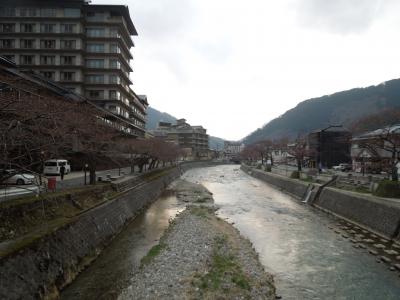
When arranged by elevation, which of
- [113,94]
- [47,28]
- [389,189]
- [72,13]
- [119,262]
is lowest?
[119,262]

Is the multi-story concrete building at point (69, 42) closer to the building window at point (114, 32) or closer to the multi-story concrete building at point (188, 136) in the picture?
the building window at point (114, 32)

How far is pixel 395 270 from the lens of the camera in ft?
48.4

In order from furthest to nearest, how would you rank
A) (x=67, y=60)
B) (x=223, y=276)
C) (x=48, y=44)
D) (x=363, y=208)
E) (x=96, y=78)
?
(x=96, y=78) → (x=67, y=60) → (x=48, y=44) → (x=363, y=208) → (x=223, y=276)

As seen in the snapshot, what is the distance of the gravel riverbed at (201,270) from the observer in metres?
11.4

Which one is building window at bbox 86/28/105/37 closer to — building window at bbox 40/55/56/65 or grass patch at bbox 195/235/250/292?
building window at bbox 40/55/56/65

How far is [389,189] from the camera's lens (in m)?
24.1

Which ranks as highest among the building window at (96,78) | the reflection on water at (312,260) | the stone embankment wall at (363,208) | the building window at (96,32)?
the building window at (96,32)

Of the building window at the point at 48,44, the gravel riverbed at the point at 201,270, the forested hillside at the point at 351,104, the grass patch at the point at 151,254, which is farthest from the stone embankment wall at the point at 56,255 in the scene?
the forested hillside at the point at 351,104

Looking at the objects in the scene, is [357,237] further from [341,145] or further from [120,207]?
[341,145]

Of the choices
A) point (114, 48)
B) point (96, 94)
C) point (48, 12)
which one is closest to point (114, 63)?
point (114, 48)

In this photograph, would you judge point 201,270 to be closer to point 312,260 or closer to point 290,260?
point 290,260

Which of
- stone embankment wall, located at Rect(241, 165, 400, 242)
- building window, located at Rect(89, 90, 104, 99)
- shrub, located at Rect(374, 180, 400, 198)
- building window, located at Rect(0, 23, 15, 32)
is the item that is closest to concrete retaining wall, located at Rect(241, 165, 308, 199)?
stone embankment wall, located at Rect(241, 165, 400, 242)

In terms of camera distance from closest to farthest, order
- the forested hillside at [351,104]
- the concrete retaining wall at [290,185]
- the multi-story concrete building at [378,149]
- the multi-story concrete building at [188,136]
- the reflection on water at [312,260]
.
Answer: the reflection on water at [312,260]
the multi-story concrete building at [378,149]
the concrete retaining wall at [290,185]
the multi-story concrete building at [188,136]
the forested hillside at [351,104]

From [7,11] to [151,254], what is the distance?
6524cm
